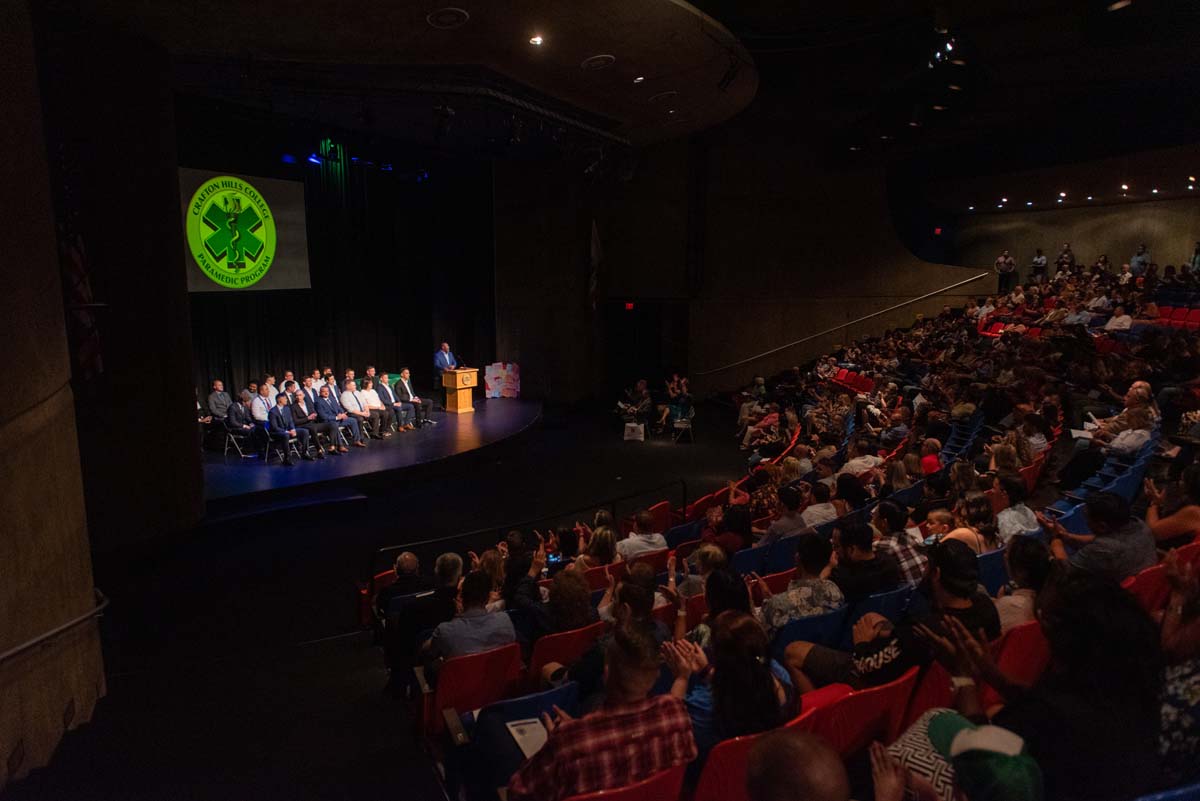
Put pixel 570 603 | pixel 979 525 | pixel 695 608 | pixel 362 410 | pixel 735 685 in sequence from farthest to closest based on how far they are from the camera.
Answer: pixel 362 410 < pixel 979 525 < pixel 695 608 < pixel 570 603 < pixel 735 685

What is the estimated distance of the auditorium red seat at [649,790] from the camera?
192cm

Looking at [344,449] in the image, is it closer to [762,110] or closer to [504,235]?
[504,235]

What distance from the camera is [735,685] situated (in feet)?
7.07

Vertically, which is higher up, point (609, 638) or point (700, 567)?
point (609, 638)

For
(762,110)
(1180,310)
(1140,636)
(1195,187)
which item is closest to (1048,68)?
(1180,310)

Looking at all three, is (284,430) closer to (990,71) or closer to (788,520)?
(788,520)

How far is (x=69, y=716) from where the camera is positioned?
4258mm

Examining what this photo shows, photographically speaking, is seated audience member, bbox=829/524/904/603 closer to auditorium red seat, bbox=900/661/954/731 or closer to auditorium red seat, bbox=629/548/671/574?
auditorium red seat, bbox=900/661/954/731

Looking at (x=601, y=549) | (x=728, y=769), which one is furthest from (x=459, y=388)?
(x=728, y=769)

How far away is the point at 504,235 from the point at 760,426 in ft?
24.1

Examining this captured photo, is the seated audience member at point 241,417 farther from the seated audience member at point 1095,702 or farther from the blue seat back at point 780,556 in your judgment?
the seated audience member at point 1095,702

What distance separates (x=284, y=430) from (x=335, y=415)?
3.55 ft

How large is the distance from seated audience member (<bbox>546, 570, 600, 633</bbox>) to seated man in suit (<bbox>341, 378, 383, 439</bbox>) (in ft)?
28.7

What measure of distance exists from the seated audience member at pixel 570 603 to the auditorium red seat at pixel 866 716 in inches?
54.5
